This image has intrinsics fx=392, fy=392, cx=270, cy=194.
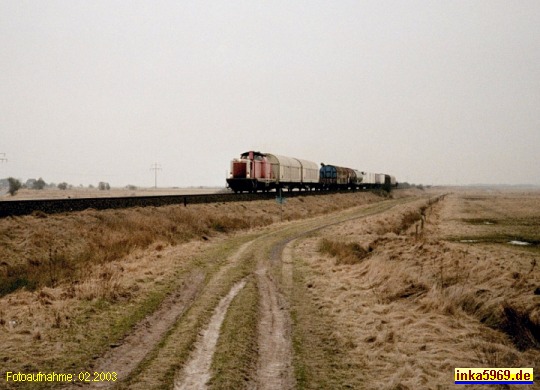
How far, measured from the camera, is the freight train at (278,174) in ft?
131

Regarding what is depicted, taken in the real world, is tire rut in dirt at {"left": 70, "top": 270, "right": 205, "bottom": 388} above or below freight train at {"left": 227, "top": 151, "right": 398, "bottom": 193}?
below

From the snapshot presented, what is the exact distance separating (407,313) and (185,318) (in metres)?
5.73

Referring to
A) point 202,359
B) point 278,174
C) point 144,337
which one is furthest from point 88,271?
point 278,174

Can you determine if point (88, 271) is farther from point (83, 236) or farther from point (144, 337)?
point (144, 337)

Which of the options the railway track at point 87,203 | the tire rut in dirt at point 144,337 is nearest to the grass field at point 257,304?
the tire rut in dirt at point 144,337

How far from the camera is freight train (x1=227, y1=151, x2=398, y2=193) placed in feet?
131

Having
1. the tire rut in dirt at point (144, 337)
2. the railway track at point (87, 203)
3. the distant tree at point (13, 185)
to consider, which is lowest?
the tire rut in dirt at point (144, 337)

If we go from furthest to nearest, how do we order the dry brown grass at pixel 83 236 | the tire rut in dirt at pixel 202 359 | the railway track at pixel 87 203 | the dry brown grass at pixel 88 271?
the railway track at pixel 87 203 < the dry brown grass at pixel 83 236 < the dry brown grass at pixel 88 271 < the tire rut in dirt at pixel 202 359

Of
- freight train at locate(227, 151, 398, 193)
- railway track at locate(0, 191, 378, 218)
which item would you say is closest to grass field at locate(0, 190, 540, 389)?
railway track at locate(0, 191, 378, 218)

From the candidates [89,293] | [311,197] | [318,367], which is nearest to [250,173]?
[311,197]

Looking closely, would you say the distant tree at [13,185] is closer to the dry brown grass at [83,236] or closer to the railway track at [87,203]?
the railway track at [87,203]

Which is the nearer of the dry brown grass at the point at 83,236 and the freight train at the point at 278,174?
the dry brown grass at the point at 83,236

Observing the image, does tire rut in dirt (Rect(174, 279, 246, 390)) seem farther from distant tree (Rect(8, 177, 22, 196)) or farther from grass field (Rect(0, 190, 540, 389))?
distant tree (Rect(8, 177, 22, 196))

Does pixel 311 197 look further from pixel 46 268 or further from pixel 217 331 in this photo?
pixel 217 331
